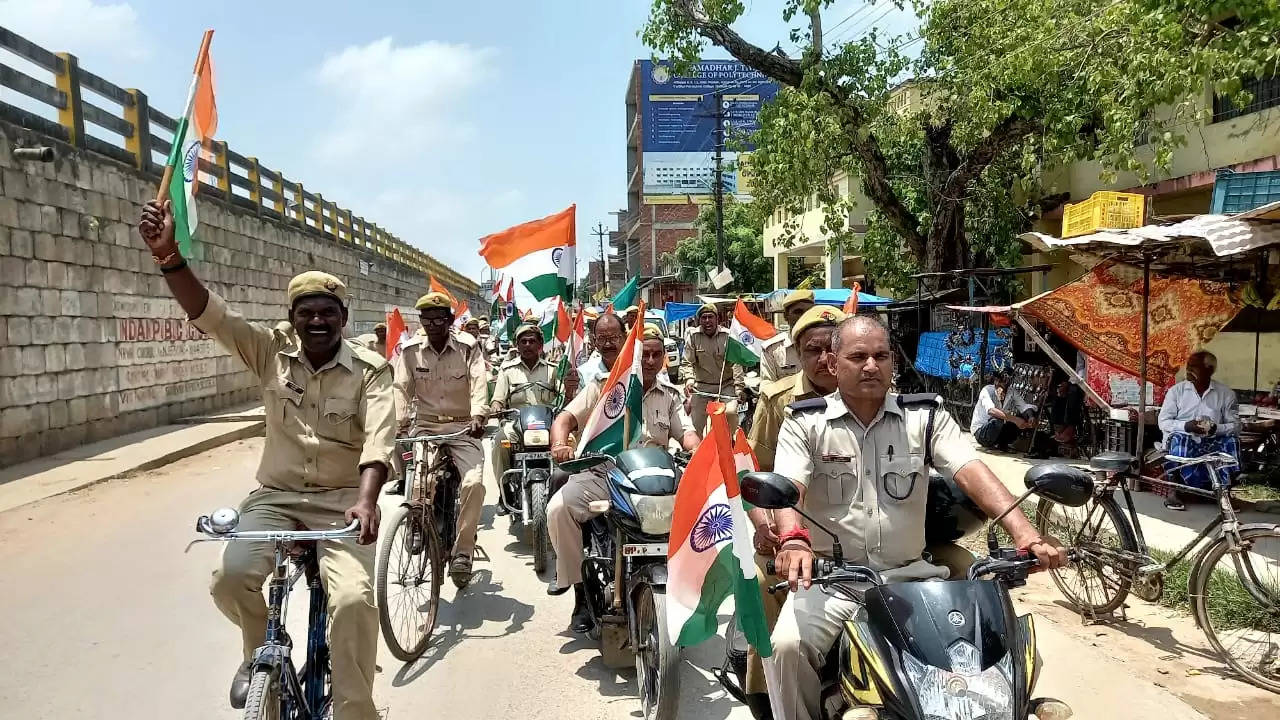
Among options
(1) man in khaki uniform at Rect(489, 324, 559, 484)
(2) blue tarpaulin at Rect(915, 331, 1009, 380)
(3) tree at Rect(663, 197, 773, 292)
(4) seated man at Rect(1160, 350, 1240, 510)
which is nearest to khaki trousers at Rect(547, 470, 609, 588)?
(1) man in khaki uniform at Rect(489, 324, 559, 484)

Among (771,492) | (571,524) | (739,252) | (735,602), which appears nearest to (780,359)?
(571,524)

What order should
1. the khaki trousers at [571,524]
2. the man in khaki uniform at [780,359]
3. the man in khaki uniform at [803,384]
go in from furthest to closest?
the man in khaki uniform at [780,359]
the khaki trousers at [571,524]
the man in khaki uniform at [803,384]

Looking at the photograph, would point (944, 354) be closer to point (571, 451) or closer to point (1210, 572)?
point (1210, 572)

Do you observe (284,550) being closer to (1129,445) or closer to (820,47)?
(1129,445)

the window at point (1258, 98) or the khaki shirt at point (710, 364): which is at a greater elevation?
the window at point (1258, 98)

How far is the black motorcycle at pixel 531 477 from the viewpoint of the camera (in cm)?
621

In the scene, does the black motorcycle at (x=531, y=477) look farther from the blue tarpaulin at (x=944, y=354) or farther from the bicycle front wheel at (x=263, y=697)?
the blue tarpaulin at (x=944, y=354)

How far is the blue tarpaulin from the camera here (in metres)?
12.6

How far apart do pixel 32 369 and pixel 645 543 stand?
874 centimetres

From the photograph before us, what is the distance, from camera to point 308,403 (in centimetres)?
339

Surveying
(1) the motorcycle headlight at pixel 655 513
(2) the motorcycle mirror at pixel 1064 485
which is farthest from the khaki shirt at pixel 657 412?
(2) the motorcycle mirror at pixel 1064 485

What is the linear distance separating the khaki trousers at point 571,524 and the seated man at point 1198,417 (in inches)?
216

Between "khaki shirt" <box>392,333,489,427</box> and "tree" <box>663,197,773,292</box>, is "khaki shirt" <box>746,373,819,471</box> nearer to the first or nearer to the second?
"khaki shirt" <box>392,333,489,427</box>

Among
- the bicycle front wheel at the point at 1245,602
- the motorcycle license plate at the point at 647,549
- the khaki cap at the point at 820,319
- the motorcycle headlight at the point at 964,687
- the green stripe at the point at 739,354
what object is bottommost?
the bicycle front wheel at the point at 1245,602
